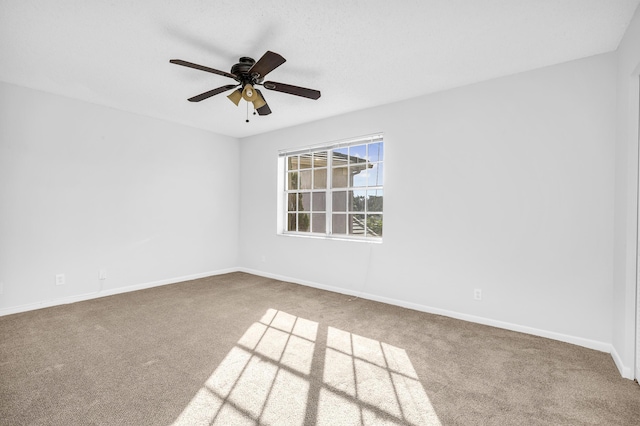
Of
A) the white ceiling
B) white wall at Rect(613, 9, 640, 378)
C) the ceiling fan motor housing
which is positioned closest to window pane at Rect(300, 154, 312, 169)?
the white ceiling

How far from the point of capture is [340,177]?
4.60 meters

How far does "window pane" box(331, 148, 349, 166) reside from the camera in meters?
4.52

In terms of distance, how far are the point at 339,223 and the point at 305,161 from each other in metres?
1.21

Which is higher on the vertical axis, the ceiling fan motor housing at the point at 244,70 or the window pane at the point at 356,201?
the ceiling fan motor housing at the point at 244,70

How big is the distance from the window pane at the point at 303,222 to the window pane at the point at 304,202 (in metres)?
0.08

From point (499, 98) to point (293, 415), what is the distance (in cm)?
333

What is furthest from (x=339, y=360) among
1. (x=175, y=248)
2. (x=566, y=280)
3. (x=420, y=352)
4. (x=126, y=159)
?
(x=126, y=159)

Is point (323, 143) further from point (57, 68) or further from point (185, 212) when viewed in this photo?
point (57, 68)

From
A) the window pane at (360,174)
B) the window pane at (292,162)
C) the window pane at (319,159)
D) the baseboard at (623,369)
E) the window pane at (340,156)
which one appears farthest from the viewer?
the window pane at (292,162)

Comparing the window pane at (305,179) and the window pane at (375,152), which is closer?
the window pane at (375,152)

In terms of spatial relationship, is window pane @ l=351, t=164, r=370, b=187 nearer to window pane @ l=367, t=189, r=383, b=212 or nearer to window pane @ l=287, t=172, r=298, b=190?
window pane @ l=367, t=189, r=383, b=212

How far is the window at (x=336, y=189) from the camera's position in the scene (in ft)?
13.8

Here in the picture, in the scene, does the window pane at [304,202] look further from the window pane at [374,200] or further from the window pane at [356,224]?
the window pane at [374,200]

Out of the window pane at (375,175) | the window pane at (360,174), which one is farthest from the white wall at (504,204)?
the window pane at (360,174)
